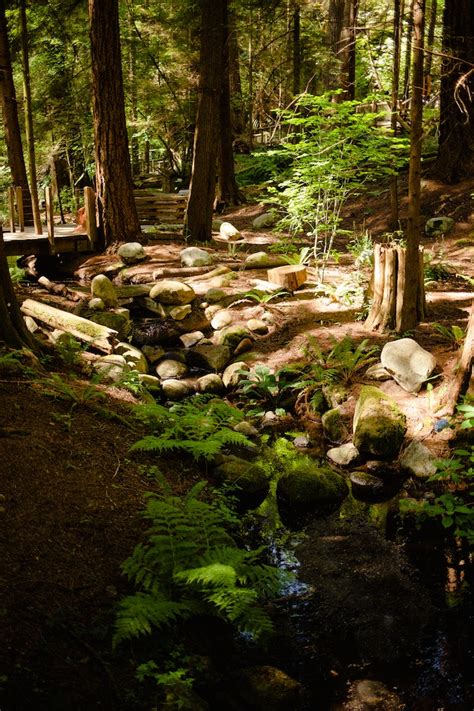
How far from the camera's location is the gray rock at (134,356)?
7888mm

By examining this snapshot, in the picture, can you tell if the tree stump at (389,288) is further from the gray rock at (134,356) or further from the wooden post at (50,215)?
the wooden post at (50,215)

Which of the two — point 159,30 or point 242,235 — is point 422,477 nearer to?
point 242,235

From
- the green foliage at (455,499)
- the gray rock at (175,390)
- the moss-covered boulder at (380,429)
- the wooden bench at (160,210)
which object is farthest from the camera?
the wooden bench at (160,210)

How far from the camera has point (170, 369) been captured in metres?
8.56

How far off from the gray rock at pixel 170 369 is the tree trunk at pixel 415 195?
3.21 m

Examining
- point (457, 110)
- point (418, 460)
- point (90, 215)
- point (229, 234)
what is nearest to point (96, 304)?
point (90, 215)

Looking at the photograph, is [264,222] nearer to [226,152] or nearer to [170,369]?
[226,152]

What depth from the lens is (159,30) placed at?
19.0 meters

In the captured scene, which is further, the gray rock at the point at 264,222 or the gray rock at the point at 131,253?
the gray rock at the point at 264,222

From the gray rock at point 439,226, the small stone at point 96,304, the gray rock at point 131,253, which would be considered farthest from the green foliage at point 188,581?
the gray rock at point 439,226

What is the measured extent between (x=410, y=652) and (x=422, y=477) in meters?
2.25

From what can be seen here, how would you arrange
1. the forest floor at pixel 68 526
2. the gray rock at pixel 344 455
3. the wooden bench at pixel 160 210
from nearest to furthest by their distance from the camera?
the forest floor at pixel 68 526, the gray rock at pixel 344 455, the wooden bench at pixel 160 210

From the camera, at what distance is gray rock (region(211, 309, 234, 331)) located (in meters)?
9.41

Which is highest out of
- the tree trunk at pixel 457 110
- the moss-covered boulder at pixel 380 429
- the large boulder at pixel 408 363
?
the tree trunk at pixel 457 110
